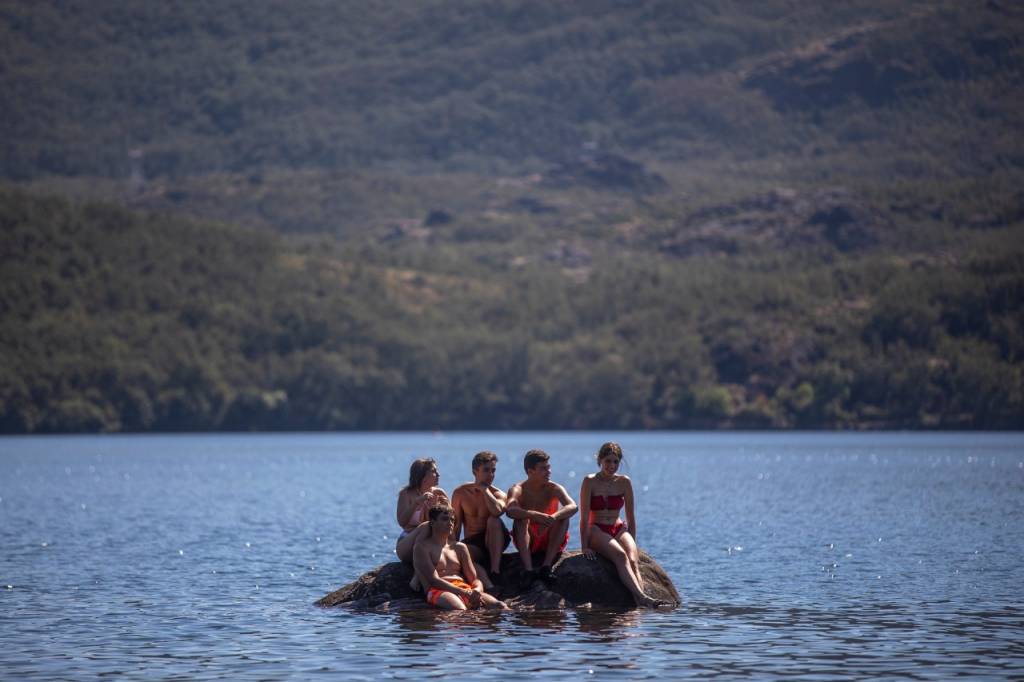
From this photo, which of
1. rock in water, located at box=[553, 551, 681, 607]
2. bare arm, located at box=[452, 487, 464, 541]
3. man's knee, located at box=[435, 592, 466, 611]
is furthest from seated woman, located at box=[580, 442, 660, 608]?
man's knee, located at box=[435, 592, 466, 611]

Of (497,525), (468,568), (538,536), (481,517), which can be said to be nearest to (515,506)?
(497,525)

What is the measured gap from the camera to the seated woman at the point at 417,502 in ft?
97.1

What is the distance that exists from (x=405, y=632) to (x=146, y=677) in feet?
17.2

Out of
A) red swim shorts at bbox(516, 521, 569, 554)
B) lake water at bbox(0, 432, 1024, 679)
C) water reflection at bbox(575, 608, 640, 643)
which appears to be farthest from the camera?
red swim shorts at bbox(516, 521, 569, 554)

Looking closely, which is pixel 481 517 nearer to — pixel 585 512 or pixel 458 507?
pixel 458 507

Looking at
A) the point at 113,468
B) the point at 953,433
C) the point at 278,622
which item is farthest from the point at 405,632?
the point at 953,433

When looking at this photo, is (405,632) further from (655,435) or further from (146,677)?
(655,435)

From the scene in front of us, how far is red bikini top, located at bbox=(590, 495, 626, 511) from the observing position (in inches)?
1176

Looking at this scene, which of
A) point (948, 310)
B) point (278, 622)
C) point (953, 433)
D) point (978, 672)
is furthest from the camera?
point (948, 310)

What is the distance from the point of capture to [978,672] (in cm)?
2408

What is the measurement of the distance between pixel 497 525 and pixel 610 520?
2.03 m

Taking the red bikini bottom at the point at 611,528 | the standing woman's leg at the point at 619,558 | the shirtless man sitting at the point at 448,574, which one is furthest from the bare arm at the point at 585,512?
the shirtless man sitting at the point at 448,574

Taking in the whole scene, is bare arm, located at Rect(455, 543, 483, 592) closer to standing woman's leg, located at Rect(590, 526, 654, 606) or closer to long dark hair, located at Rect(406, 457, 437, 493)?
long dark hair, located at Rect(406, 457, 437, 493)

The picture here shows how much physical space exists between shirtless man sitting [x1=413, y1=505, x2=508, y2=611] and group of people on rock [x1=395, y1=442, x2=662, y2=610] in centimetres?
2
